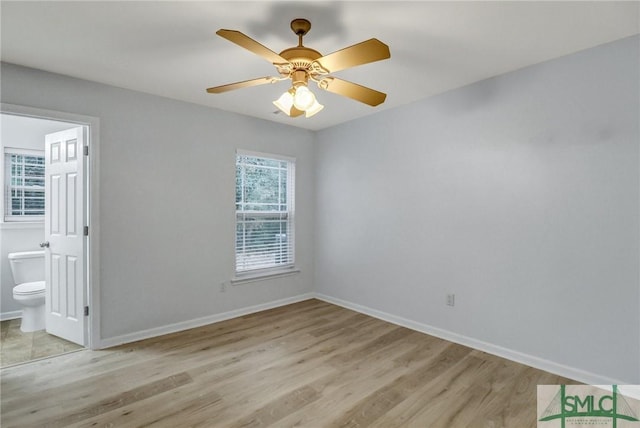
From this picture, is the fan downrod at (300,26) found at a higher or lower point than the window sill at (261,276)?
higher

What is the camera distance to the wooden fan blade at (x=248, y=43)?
158cm

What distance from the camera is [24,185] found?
164 inches

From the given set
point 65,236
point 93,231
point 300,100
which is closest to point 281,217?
point 93,231

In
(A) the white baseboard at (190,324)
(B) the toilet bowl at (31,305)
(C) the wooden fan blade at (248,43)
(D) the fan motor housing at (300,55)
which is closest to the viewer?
(C) the wooden fan blade at (248,43)

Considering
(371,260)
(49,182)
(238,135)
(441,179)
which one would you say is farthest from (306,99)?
(49,182)

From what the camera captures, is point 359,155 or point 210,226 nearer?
point 210,226

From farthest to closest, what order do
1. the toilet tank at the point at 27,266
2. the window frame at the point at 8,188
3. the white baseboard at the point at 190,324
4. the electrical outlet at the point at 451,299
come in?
the window frame at the point at 8,188, the toilet tank at the point at 27,266, the electrical outlet at the point at 451,299, the white baseboard at the point at 190,324

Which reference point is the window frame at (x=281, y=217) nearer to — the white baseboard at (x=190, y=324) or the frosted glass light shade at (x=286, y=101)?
the white baseboard at (x=190, y=324)

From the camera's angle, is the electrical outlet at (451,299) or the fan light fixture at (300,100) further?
the electrical outlet at (451,299)

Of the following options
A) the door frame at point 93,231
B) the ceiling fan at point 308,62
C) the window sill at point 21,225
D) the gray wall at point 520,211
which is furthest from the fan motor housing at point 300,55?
the window sill at point 21,225

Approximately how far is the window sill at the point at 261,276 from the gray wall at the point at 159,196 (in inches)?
2.8

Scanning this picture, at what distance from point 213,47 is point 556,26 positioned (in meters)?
2.36

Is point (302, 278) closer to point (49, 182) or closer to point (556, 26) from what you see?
point (49, 182)

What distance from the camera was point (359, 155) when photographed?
417 cm
